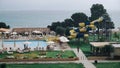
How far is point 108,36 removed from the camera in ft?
136

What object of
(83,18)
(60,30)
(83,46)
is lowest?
(83,46)

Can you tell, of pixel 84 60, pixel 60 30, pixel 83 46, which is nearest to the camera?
pixel 84 60

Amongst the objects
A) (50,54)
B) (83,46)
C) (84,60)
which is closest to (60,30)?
(83,46)

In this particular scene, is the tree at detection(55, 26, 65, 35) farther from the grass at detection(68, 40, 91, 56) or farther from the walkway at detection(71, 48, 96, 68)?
the walkway at detection(71, 48, 96, 68)

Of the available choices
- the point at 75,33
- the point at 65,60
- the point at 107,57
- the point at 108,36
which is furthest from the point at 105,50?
the point at 108,36

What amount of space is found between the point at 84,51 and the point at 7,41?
1218cm

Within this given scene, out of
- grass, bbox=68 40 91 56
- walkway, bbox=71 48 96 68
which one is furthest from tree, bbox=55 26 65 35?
walkway, bbox=71 48 96 68

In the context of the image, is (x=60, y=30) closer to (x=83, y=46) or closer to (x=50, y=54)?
(x=83, y=46)

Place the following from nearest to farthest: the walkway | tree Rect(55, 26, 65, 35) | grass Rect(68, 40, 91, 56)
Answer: the walkway
grass Rect(68, 40, 91, 56)
tree Rect(55, 26, 65, 35)

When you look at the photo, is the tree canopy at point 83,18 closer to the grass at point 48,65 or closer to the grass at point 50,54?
the grass at point 50,54

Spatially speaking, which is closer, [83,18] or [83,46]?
[83,46]

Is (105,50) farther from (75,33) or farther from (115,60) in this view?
(75,33)

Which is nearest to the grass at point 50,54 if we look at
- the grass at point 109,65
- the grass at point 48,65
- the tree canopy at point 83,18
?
the grass at point 48,65

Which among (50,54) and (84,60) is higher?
(50,54)
